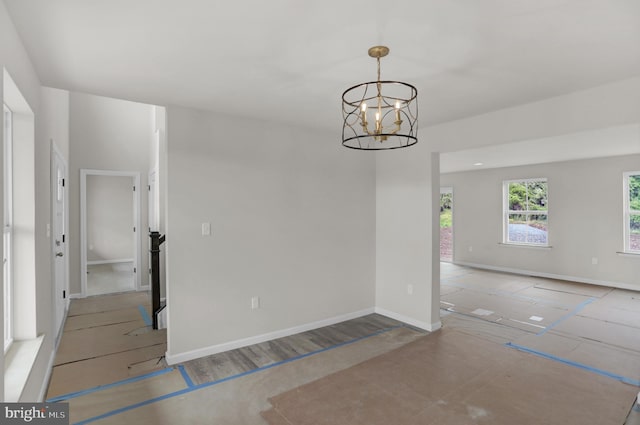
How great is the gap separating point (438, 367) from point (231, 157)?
2927 millimetres

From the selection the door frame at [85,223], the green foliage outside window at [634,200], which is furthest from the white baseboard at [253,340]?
the green foliage outside window at [634,200]

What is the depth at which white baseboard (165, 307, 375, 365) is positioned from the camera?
3198 millimetres

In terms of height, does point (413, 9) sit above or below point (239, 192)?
above

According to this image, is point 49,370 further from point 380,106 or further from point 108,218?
point 108,218

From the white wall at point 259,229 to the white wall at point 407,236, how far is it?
0.57 ft

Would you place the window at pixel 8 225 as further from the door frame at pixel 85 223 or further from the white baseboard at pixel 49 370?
the door frame at pixel 85 223

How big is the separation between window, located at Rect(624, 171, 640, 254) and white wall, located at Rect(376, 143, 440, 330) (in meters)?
4.68

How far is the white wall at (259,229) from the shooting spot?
3.24 metres

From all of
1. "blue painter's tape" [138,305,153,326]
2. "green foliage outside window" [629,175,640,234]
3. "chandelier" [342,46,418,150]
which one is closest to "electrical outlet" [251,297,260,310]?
"blue painter's tape" [138,305,153,326]

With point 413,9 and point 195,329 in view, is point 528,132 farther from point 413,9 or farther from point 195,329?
point 195,329

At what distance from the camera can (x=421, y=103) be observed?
125 inches

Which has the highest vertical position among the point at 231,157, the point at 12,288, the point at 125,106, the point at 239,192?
the point at 125,106

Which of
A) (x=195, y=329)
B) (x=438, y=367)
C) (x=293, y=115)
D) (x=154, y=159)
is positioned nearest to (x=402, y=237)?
Answer: (x=438, y=367)

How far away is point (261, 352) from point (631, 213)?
703cm
